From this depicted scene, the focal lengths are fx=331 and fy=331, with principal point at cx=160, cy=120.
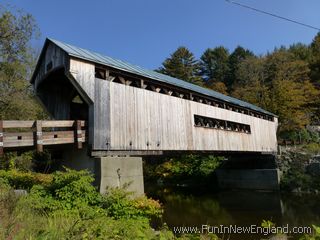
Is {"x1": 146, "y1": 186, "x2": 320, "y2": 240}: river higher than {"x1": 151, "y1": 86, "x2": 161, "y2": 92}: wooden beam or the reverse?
the reverse

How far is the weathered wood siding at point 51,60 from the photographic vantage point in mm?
10016

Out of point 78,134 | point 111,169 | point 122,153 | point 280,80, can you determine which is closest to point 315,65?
point 280,80

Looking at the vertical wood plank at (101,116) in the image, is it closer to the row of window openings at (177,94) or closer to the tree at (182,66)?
→ the row of window openings at (177,94)

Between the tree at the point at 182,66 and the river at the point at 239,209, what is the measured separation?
25.2m

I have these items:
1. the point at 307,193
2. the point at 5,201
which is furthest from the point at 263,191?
the point at 5,201

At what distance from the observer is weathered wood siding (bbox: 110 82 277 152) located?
10.4 meters

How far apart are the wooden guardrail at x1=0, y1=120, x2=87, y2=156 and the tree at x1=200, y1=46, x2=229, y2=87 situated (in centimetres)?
4082

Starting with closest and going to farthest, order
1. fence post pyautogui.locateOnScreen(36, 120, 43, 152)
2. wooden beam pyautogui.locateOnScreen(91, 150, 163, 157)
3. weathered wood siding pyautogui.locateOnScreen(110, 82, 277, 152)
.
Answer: fence post pyautogui.locateOnScreen(36, 120, 43, 152), wooden beam pyautogui.locateOnScreen(91, 150, 163, 157), weathered wood siding pyautogui.locateOnScreen(110, 82, 277, 152)

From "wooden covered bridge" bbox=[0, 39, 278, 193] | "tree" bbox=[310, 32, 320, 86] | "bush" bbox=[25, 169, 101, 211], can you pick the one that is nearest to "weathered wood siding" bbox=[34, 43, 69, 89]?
"wooden covered bridge" bbox=[0, 39, 278, 193]

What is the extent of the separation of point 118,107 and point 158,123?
196 centimetres

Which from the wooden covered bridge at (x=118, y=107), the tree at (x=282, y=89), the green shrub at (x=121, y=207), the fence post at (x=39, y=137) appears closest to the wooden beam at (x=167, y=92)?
Result: the wooden covered bridge at (x=118, y=107)

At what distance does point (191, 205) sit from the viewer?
16.5 metres

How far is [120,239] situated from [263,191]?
18.5 m

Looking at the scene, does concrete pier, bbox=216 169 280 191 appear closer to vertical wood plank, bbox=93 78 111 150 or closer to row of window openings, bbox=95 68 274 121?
row of window openings, bbox=95 68 274 121
